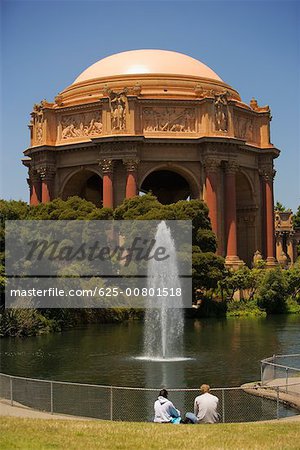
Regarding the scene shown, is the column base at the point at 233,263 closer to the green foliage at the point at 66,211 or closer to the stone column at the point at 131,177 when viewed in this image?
the stone column at the point at 131,177

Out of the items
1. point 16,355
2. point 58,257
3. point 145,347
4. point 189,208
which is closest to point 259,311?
point 189,208

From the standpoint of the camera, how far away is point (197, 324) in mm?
50094

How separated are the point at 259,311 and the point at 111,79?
30651 millimetres

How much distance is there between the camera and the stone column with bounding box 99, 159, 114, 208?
7262 centimetres

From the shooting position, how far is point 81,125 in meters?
76.4

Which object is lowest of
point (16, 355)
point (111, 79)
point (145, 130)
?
point (16, 355)

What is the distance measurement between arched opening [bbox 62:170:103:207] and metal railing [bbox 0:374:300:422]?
59496 mm

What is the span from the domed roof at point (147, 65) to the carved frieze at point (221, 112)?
565cm

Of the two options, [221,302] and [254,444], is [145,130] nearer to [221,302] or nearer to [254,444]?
[221,302]

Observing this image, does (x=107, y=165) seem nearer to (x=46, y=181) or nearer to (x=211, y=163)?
(x=46, y=181)

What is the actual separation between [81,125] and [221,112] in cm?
1418

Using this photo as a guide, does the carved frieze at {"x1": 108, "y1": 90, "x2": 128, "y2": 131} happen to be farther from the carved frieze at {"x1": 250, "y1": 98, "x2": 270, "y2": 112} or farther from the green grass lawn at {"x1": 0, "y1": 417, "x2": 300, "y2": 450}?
the green grass lawn at {"x1": 0, "y1": 417, "x2": 300, "y2": 450}

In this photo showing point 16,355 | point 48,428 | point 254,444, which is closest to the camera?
point 254,444

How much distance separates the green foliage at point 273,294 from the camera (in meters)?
61.6
